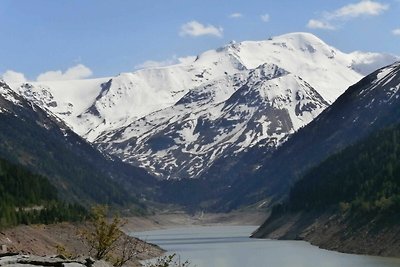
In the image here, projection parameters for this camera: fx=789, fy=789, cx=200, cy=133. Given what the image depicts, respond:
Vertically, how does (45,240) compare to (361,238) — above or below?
above

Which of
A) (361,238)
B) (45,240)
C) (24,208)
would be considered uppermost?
(24,208)

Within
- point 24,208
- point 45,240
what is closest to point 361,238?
point 45,240

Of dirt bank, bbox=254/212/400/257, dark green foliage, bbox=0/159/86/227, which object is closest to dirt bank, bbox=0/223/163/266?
dark green foliage, bbox=0/159/86/227

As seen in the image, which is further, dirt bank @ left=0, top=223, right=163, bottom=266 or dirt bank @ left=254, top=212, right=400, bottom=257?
dirt bank @ left=254, top=212, right=400, bottom=257

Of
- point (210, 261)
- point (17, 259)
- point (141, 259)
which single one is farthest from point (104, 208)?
point (141, 259)

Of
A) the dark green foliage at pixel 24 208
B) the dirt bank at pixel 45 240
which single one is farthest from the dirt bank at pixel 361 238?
the dark green foliage at pixel 24 208

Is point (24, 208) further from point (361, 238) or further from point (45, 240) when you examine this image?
point (361, 238)

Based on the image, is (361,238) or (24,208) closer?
(361,238)

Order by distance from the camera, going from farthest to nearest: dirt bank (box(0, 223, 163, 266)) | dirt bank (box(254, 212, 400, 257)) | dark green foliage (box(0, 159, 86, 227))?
dark green foliage (box(0, 159, 86, 227)) < dirt bank (box(254, 212, 400, 257)) < dirt bank (box(0, 223, 163, 266))

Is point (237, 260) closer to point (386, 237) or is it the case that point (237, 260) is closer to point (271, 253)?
point (271, 253)

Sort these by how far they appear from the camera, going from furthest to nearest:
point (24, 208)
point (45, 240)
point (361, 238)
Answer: point (24, 208), point (361, 238), point (45, 240)

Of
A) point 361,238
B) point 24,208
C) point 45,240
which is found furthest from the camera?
point 24,208

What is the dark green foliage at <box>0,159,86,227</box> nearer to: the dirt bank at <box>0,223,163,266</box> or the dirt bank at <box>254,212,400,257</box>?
the dirt bank at <box>0,223,163,266</box>

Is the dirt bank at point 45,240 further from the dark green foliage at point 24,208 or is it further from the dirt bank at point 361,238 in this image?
the dirt bank at point 361,238
